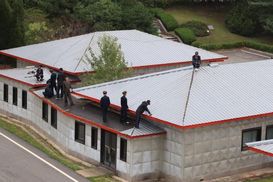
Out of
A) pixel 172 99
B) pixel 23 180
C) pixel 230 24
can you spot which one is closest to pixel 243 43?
pixel 230 24

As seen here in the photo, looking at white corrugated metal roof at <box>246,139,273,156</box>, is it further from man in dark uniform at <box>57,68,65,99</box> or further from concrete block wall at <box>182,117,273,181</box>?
man in dark uniform at <box>57,68,65,99</box>

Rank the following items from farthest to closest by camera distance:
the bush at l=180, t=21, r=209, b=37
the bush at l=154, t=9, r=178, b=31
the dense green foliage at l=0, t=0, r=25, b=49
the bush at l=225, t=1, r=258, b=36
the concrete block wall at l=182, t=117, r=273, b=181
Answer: the bush at l=225, t=1, r=258, b=36
the bush at l=180, t=21, r=209, b=37
the bush at l=154, t=9, r=178, b=31
the dense green foliage at l=0, t=0, r=25, b=49
the concrete block wall at l=182, t=117, r=273, b=181

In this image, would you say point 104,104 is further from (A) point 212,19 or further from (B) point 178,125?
(A) point 212,19

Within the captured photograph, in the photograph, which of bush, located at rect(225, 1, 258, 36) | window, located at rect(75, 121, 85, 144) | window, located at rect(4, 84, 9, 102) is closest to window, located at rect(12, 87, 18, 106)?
window, located at rect(4, 84, 9, 102)

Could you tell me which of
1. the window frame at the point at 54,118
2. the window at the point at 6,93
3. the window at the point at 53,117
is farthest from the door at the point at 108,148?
the window at the point at 6,93

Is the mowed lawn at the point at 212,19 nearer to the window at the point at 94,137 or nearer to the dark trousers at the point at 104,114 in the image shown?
the window at the point at 94,137

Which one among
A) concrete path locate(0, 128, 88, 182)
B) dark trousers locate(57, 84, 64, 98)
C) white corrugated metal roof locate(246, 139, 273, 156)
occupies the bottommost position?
concrete path locate(0, 128, 88, 182)

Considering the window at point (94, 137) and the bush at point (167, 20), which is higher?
the bush at point (167, 20)
